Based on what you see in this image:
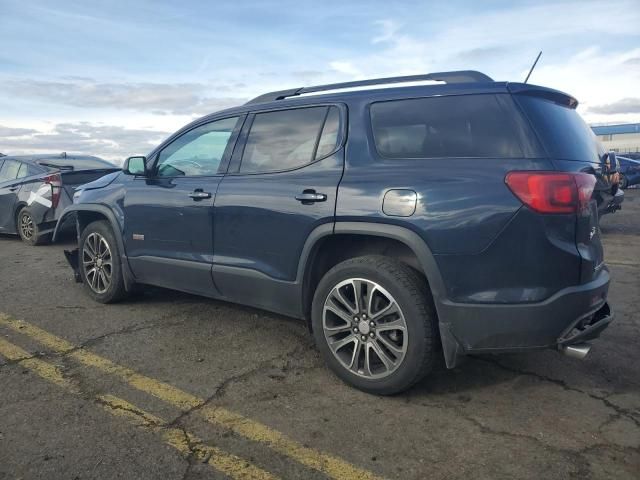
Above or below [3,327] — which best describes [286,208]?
above

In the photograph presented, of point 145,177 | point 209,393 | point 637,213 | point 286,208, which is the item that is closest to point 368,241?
point 286,208

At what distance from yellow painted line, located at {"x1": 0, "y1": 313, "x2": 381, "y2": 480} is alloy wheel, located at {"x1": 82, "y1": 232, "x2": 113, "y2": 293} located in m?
1.02

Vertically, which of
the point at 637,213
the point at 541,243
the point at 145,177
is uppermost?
the point at 145,177

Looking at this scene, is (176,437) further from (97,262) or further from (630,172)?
(630,172)

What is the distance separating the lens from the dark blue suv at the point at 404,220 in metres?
2.81

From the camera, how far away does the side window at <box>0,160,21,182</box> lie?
9310 mm

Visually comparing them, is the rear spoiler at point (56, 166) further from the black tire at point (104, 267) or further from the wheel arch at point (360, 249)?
the wheel arch at point (360, 249)

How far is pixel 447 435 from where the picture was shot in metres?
2.78

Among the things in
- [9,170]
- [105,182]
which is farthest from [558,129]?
[9,170]

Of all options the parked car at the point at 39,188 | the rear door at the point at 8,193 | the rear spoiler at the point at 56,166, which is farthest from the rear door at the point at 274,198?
the rear door at the point at 8,193

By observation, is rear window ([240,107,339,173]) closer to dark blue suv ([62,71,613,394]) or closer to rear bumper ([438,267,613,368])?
dark blue suv ([62,71,613,394])

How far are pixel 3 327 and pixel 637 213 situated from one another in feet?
44.0

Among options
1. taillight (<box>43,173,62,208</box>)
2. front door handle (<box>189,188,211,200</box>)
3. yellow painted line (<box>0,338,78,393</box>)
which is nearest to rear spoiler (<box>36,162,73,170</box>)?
taillight (<box>43,173,62,208</box>)

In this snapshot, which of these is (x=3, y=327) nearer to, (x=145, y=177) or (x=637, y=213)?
(x=145, y=177)
